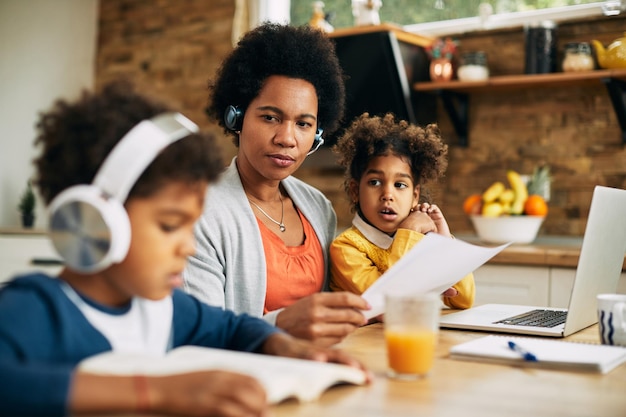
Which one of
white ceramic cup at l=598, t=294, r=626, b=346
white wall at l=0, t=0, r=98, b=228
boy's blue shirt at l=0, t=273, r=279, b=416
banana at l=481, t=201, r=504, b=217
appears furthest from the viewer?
white wall at l=0, t=0, r=98, b=228

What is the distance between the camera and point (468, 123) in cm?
388

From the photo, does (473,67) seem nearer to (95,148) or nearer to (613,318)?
(613,318)

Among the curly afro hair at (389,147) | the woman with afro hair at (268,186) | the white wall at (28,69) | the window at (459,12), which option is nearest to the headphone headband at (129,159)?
the woman with afro hair at (268,186)

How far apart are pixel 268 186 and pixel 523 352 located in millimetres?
923

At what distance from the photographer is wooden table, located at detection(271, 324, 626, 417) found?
0.93 meters

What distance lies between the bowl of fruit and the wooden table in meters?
2.14

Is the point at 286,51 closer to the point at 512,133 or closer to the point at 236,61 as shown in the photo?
the point at 236,61

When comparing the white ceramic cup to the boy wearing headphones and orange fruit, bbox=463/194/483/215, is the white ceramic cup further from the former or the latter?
orange fruit, bbox=463/194/483/215

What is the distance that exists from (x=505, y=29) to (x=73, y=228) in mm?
3220

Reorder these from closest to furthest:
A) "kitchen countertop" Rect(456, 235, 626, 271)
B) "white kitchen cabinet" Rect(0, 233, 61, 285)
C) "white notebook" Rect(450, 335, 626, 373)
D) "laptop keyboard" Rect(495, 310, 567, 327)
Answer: "white notebook" Rect(450, 335, 626, 373)
"laptop keyboard" Rect(495, 310, 567, 327)
"kitchen countertop" Rect(456, 235, 626, 271)
"white kitchen cabinet" Rect(0, 233, 61, 285)

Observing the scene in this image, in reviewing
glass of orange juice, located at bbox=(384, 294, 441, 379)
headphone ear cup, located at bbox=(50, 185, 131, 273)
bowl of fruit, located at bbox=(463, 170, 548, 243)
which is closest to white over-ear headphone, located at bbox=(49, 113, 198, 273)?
headphone ear cup, located at bbox=(50, 185, 131, 273)

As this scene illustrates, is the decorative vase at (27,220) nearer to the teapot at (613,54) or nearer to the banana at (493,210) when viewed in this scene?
the banana at (493,210)

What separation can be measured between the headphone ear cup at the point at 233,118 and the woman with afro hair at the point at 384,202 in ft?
0.98

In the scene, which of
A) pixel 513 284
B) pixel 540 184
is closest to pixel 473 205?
pixel 540 184
